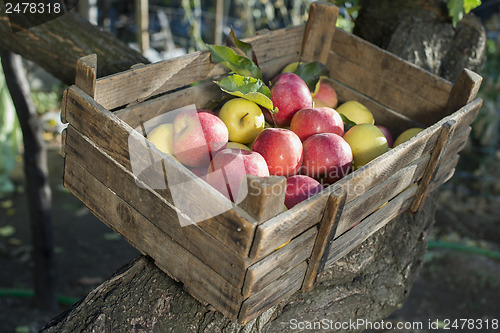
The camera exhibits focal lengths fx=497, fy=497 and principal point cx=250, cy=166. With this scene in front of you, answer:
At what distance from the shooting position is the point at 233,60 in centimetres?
186

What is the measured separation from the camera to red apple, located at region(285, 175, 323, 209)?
1.48m

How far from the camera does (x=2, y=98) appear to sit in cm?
408

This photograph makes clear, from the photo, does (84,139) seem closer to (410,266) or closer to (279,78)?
(279,78)

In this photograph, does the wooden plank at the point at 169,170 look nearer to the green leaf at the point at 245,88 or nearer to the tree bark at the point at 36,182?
→ the green leaf at the point at 245,88

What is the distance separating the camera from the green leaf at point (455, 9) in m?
2.31

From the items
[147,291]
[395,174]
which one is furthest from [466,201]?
[147,291]

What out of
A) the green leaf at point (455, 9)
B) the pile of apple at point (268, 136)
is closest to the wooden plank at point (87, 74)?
the pile of apple at point (268, 136)

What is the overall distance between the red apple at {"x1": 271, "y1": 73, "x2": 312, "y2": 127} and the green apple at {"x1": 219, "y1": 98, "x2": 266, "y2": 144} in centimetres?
13

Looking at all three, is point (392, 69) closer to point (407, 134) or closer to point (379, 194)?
point (407, 134)

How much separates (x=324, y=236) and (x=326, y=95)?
899 mm

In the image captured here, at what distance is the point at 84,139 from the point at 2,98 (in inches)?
117

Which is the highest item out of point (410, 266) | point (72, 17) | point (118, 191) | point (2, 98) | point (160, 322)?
point (72, 17)

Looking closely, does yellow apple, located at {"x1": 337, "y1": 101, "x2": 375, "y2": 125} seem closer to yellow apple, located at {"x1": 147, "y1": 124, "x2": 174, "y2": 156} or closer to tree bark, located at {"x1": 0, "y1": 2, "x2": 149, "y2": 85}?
yellow apple, located at {"x1": 147, "y1": 124, "x2": 174, "y2": 156}

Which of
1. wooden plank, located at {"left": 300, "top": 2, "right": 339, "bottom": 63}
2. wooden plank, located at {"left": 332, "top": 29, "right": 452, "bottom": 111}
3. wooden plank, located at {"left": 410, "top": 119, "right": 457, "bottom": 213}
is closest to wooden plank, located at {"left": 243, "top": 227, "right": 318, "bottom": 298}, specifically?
wooden plank, located at {"left": 410, "top": 119, "right": 457, "bottom": 213}
